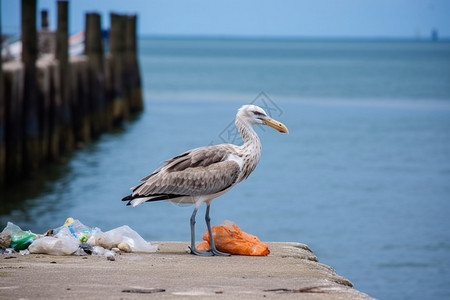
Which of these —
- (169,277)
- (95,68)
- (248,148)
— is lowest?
(95,68)

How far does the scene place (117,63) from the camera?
34875mm

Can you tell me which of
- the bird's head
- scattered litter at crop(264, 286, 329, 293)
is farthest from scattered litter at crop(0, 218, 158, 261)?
scattered litter at crop(264, 286, 329, 293)

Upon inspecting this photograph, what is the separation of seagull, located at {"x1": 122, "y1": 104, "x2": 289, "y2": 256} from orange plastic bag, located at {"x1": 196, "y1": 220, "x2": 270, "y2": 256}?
0.13m

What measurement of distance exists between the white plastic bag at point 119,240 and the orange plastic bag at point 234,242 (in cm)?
61

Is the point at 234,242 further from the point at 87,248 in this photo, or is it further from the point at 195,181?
the point at 87,248

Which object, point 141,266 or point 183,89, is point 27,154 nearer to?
point 141,266

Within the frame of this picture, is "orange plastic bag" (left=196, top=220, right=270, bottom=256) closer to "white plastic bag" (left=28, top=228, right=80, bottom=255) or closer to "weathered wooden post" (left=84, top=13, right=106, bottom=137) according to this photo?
"white plastic bag" (left=28, top=228, right=80, bottom=255)

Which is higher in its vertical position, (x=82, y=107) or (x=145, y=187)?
(x=145, y=187)

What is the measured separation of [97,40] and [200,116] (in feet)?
41.1

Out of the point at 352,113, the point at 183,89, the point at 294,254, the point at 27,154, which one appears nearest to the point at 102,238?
the point at 294,254

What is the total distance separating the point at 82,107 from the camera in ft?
91.7

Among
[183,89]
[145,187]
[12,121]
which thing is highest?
[145,187]

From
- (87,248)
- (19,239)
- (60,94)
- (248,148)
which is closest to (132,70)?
(60,94)

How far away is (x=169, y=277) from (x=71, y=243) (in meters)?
1.47
